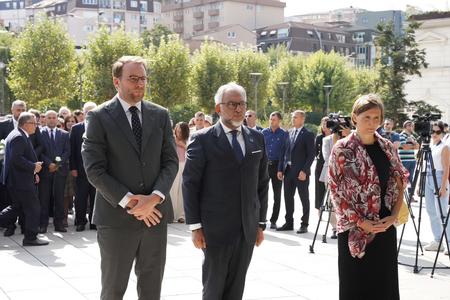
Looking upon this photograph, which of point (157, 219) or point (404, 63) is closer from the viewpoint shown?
point (157, 219)

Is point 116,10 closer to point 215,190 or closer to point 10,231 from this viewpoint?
point 10,231

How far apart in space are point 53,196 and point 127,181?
26.5 ft

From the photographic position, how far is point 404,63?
43.2 m

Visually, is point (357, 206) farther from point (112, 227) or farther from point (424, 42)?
point (424, 42)

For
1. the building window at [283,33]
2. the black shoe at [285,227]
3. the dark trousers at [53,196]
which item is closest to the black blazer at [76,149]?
the dark trousers at [53,196]

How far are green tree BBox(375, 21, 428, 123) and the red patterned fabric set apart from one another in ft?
124

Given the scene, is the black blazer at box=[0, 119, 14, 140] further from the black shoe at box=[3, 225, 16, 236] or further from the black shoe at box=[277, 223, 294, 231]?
the black shoe at box=[277, 223, 294, 231]

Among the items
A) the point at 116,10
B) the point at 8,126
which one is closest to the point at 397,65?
the point at 8,126

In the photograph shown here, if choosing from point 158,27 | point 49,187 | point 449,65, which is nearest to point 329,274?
point 49,187

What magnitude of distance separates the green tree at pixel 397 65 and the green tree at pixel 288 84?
24226 mm

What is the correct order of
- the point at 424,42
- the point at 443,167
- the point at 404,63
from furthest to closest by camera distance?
the point at 424,42, the point at 404,63, the point at 443,167

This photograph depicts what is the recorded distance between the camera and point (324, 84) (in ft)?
220

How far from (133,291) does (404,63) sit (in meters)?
37.9

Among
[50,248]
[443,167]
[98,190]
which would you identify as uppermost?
[98,190]
